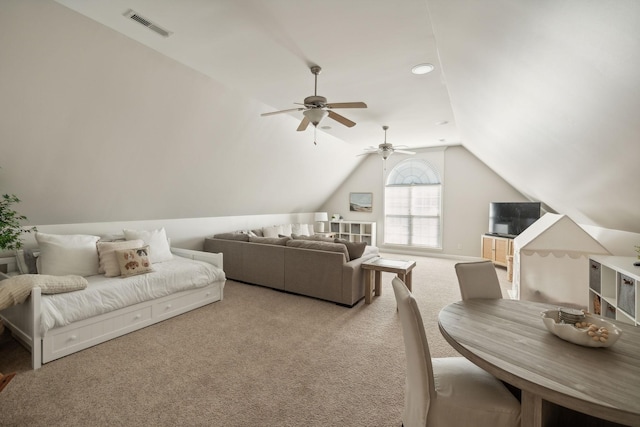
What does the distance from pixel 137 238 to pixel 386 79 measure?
387 centimetres

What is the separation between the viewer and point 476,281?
1.95 m

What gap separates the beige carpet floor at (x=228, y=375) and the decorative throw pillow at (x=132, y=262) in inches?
26.7

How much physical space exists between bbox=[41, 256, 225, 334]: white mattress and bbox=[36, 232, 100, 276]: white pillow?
190mm

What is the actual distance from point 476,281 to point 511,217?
4726 millimetres

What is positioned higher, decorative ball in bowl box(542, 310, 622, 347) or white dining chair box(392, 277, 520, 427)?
decorative ball in bowl box(542, 310, 622, 347)

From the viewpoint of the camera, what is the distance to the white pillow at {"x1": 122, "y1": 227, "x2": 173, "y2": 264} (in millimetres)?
3854

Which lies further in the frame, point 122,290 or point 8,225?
point 122,290

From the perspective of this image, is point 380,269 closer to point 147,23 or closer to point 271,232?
point 271,232

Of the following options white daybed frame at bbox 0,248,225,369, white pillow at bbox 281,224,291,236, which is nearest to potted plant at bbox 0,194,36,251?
white daybed frame at bbox 0,248,225,369

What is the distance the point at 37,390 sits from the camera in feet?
6.70

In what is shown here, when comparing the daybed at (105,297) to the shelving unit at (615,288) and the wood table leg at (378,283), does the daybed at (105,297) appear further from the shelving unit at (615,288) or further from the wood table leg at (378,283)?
the shelving unit at (615,288)

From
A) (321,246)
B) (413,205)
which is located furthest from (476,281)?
(413,205)

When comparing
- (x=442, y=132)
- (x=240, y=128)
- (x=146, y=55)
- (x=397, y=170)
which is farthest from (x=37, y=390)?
(x=397, y=170)

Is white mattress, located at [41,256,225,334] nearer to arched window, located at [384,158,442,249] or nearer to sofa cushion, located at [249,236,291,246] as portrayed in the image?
sofa cushion, located at [249,236,291,246]
